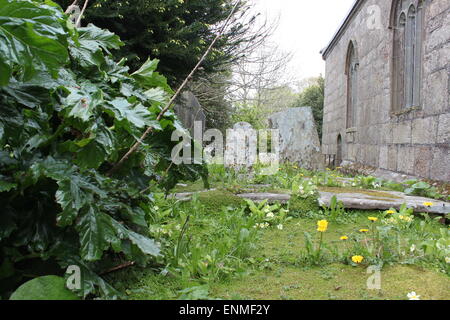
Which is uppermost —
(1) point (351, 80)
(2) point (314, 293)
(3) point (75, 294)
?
(1) point (351, 80)

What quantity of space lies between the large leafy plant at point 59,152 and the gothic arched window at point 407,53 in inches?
227

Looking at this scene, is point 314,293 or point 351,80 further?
point 351,80

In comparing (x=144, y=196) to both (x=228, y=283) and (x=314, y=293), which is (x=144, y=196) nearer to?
(x=228, y=283)

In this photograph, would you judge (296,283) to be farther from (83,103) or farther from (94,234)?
(83,103)

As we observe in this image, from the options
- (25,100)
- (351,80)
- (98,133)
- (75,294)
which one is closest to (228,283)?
(75,294)

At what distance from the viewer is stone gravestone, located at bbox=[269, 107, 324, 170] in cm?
680

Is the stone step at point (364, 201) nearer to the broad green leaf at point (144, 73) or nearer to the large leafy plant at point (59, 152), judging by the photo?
the broad green leaf at point (144, 73)

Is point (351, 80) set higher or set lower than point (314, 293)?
higher

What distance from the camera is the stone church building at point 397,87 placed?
4.96 m

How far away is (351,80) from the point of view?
11.2m

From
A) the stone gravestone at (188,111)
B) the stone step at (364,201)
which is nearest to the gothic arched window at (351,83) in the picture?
the stone gravestone at (188,111)

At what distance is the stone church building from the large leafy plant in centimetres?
458

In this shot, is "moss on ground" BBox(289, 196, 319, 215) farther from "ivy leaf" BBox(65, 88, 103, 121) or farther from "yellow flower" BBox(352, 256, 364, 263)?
"ivy leaf" BBox(65, 88, 103, 121)

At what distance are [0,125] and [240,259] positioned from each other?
1332mm
